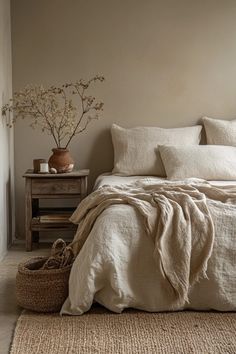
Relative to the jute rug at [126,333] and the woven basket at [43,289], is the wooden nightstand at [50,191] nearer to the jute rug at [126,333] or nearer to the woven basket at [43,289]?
the woven basket at [43,289]

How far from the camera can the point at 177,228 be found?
3.04 metres

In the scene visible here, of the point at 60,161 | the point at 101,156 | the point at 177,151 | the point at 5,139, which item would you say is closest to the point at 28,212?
the point at 60,161

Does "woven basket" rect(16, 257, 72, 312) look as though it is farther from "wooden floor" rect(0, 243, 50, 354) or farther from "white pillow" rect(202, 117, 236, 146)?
"white pillow" rect(202, 117, 236, 146)

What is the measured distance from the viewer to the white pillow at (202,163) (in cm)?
451

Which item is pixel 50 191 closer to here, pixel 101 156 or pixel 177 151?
pixel 101 156

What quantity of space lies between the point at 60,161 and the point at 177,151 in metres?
0.95

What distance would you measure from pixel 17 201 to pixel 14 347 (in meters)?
2.64

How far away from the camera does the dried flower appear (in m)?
4.84

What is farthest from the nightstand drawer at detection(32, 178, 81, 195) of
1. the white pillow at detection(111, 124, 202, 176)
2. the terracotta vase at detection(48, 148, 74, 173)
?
the white pillow at detection(111, 124, 202, 176)

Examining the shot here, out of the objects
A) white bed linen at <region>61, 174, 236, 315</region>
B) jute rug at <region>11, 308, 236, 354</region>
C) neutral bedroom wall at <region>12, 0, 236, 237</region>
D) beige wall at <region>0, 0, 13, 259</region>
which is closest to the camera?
jute rug at <region>11, 308, 236, 354</region>

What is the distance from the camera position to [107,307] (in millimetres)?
3008

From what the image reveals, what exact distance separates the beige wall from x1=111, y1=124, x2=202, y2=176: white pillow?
0.90 meters

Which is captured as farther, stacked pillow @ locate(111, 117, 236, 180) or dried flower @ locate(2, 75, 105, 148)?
dried flower @ locate(2, 75, 105, 148)

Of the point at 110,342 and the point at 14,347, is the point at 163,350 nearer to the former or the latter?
the point at 110,342
